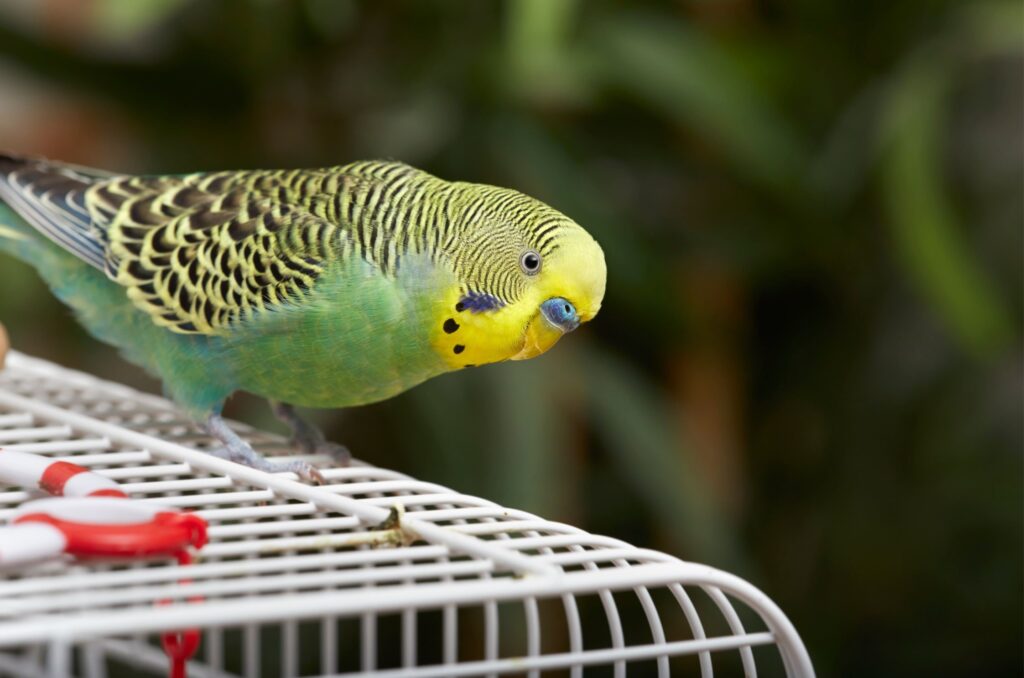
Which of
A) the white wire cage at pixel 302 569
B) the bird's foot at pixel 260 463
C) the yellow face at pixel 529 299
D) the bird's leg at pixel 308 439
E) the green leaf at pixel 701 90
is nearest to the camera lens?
the white wire cage at pixel 302 569

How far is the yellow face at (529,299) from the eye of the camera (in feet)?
3.44

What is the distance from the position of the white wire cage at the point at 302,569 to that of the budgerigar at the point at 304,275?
88 millimetres

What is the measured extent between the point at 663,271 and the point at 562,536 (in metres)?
1.27

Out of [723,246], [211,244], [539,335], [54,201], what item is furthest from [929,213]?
[54,201]

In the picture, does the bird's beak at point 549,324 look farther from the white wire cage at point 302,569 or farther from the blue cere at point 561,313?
the white wire cage at point 302,569

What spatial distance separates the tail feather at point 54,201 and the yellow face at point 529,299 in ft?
1.61

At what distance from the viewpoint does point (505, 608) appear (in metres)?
2.04

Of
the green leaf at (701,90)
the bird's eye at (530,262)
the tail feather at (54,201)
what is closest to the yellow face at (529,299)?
the bird's eye at (530,262)

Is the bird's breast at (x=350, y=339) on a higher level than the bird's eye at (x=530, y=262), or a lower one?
lower

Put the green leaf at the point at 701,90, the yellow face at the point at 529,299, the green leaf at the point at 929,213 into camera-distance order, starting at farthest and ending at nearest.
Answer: the green leaf at the point at 701,90 → the green leaf at the point at 929,213 → the yellow face at the point at 529,299

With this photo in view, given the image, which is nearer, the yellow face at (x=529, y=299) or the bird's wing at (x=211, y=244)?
the yellow face at (x=529, y=299)

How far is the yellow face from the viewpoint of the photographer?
105 centimetres

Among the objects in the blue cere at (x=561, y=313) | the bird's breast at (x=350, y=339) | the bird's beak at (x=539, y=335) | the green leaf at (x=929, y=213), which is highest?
the green leaf at (x=929, y=213)

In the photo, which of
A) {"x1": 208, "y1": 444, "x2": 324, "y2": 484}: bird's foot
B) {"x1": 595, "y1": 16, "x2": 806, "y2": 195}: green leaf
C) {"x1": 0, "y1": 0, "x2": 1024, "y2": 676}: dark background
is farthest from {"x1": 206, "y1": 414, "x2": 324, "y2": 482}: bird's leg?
{"x1": 595, "y1": 16, "x2": 806, "y2": 195}: green leaf
